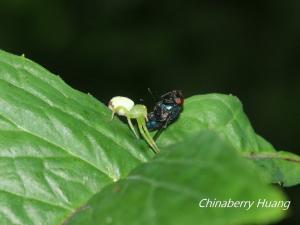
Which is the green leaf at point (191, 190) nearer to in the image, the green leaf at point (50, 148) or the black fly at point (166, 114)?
Result: the green leaf at point (50, 148)

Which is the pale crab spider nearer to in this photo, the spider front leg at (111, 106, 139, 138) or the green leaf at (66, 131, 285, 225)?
the spider front leg at (111, 106, 139, 138)

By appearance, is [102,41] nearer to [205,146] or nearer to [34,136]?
[34,136]

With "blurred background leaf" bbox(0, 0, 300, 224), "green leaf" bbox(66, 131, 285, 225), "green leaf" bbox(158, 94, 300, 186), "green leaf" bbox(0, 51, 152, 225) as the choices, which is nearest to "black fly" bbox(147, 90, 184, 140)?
"green leaf" bbox(158, 94, 300, 186)

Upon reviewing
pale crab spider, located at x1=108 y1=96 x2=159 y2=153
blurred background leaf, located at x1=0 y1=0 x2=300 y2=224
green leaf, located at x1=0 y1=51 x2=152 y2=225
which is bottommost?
blurred background leaf, located at x1=0 y1=0 x2=300 y2=224

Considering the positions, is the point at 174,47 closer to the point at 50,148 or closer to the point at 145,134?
the point at 145,134

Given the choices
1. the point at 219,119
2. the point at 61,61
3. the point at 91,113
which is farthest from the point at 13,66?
the point at 61,61

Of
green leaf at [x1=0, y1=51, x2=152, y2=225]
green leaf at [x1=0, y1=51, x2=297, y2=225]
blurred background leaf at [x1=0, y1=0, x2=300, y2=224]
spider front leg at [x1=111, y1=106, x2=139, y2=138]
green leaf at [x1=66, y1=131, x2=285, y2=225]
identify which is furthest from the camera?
blurred background leaf at [x1=0, y1=0, x2=300, y2=224]

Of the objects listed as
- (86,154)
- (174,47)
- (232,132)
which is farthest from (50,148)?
(174,47)
